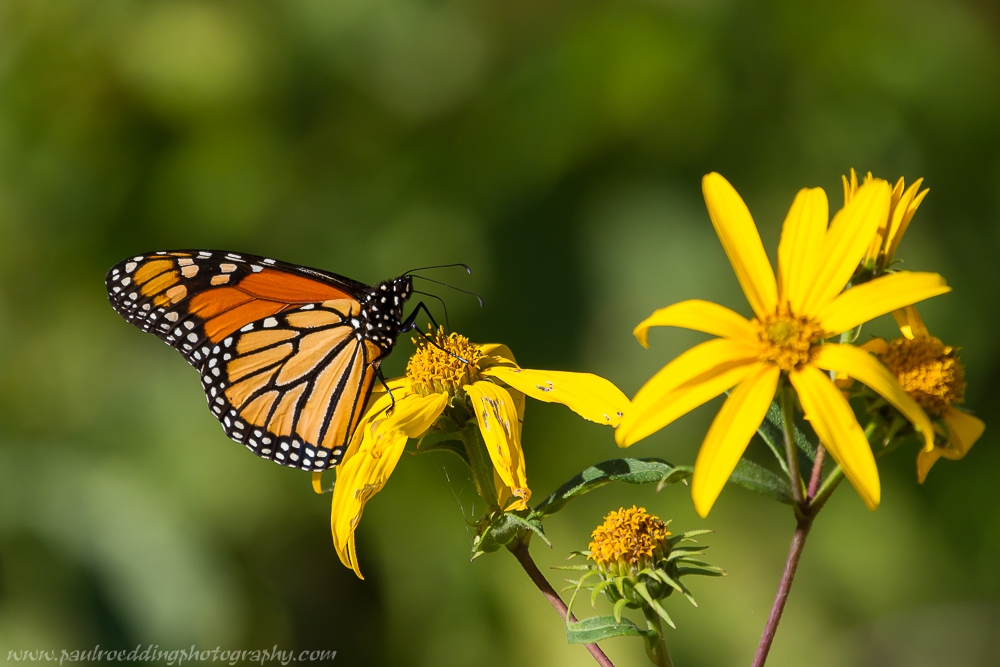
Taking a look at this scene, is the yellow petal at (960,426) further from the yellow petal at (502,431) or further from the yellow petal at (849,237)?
the yellow petal at (502,431)

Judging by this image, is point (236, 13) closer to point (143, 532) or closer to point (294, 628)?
point (143, 532)

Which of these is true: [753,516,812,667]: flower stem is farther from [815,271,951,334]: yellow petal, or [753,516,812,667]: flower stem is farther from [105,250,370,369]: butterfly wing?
[105,250,370,369]: butterfly wing

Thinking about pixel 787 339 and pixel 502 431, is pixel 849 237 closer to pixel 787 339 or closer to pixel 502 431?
pixel 787 339

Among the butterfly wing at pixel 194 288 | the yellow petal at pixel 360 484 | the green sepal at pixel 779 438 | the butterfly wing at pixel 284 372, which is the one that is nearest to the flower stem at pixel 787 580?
the green sepal at pixel 779 438

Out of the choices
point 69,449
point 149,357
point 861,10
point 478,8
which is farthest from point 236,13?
point 861,10

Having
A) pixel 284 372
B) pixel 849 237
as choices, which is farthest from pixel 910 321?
pixel 284 372

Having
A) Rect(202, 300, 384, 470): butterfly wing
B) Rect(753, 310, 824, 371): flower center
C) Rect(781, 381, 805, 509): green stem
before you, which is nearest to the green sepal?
Rect(781, 381, 805, 509): green stem
